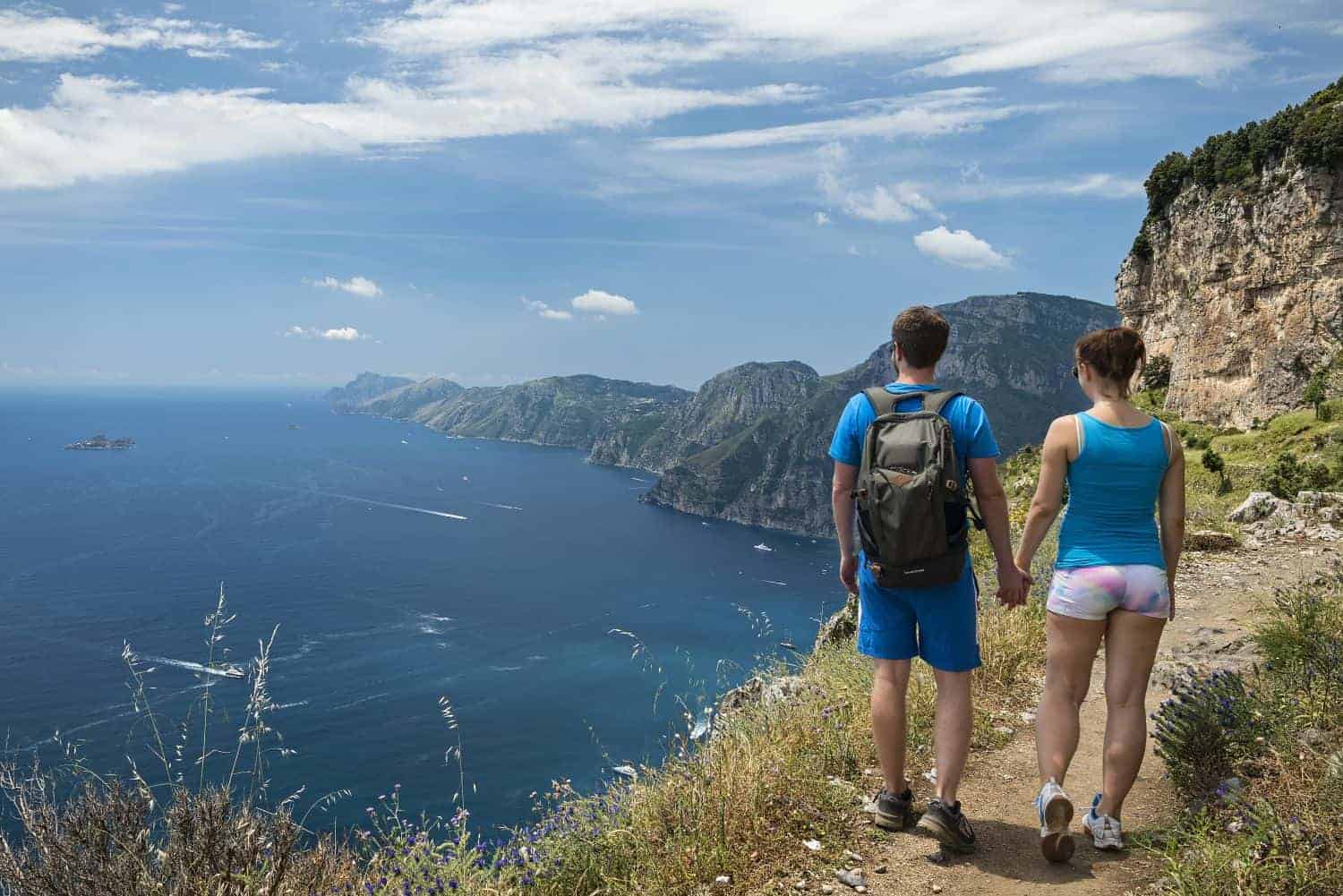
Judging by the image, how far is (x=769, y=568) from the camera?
113 meters

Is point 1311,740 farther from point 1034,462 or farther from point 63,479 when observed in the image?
point 63,479

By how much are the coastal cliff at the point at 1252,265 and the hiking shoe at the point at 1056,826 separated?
45.2 m

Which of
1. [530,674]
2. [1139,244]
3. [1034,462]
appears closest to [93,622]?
[530,674]

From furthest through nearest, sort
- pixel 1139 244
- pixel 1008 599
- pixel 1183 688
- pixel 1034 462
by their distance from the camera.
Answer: pixel 1139 244 → pixel 1034 462 → pixel 1183 688 → pixel 1008 599

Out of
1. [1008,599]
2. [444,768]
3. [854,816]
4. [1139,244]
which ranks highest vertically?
[1139,244]

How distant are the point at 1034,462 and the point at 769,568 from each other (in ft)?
278

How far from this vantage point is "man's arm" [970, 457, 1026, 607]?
3479 millimetres

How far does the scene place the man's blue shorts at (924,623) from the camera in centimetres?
354

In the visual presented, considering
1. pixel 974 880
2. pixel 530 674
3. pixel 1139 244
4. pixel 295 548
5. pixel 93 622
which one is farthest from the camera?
pixel 295 548

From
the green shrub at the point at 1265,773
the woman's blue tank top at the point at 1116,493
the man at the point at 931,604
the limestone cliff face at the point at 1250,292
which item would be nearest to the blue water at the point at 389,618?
the green shrub at the point at 1265,773

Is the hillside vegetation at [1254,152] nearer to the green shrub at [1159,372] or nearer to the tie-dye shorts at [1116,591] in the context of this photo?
the green shrub at [1159,372]

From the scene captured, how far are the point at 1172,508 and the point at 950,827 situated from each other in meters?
1.77

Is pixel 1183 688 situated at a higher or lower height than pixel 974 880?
higher

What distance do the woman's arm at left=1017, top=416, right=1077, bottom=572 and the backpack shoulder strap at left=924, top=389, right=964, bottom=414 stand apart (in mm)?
468
